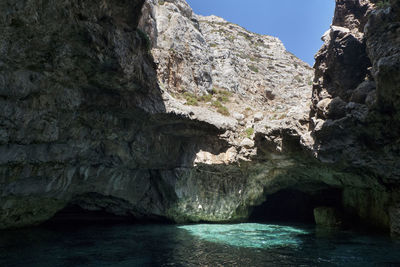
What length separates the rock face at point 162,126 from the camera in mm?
12156

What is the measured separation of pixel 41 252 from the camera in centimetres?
1110

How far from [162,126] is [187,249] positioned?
9.60m

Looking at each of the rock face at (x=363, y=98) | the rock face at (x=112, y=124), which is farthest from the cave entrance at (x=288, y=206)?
the rock face at (x=363, y=98)

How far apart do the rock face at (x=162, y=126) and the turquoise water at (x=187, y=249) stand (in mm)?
3304

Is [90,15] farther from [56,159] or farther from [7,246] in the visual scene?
[7,246]

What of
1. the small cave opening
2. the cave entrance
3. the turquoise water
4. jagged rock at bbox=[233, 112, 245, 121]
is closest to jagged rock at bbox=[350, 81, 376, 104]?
the turquoise water

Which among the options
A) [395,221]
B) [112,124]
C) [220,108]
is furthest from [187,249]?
[220,108]

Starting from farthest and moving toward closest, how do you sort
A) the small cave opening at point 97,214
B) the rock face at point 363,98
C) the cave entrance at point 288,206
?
1. the cave entrance at point 288,206
2. the small cave opening at point 97,214
3. the rock face at point 363,98

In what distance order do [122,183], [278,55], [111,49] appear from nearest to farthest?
[111,49]
[122,183]
[278,55]

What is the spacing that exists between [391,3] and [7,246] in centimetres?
2100

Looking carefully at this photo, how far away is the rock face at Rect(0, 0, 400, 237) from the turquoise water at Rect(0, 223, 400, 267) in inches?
130

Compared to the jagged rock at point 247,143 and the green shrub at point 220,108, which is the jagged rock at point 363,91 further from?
the green shrub at point 220,108

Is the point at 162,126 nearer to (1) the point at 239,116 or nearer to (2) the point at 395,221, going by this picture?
(1) the point at 239,116

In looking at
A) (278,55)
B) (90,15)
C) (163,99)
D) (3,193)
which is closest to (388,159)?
(163,99)
